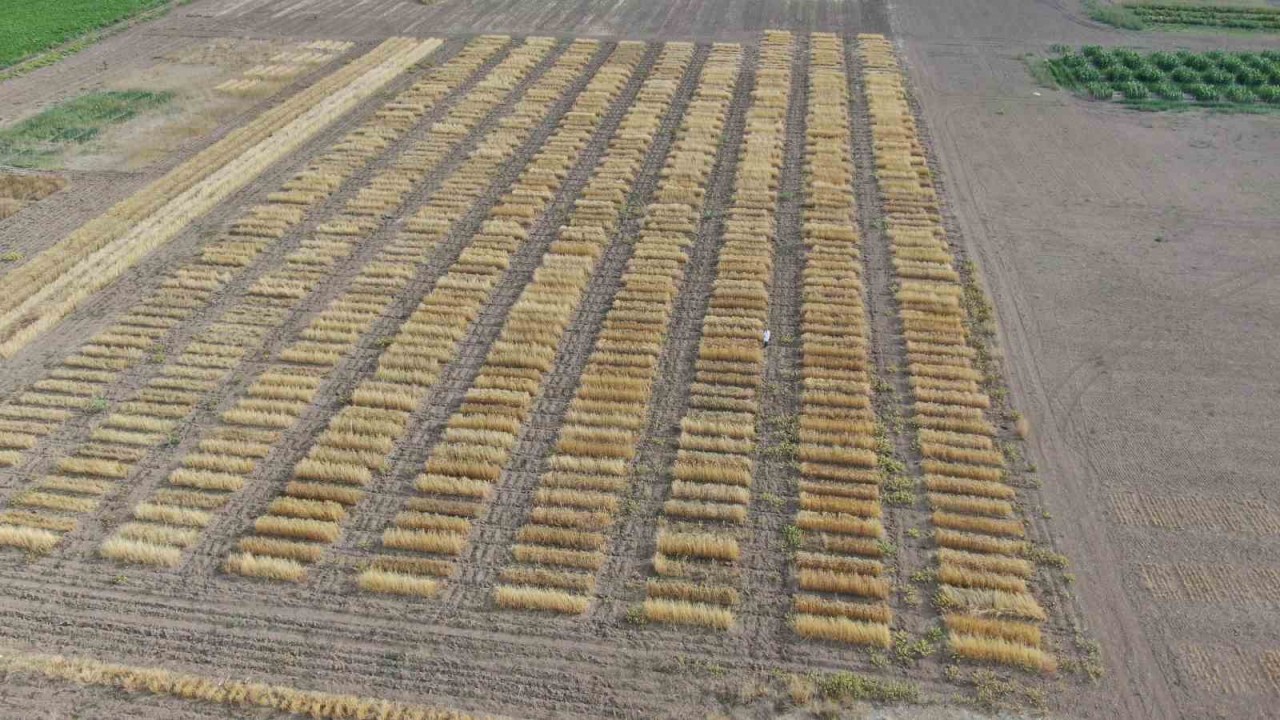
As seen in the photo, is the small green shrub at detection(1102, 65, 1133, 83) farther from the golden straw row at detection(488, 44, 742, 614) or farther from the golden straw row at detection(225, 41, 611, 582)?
the golden straw row at detection(225, 41, 611, 582)

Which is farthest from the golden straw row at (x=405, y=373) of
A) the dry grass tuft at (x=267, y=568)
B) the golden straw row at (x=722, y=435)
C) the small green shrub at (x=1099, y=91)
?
the small green shrub at (x=1099, y=91)

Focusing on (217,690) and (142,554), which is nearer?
(217,690)

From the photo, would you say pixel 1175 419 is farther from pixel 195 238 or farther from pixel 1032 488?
pixel 195 238

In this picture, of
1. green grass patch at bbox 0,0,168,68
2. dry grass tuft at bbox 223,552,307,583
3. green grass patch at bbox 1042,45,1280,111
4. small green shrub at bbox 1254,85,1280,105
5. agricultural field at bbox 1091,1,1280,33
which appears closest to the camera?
dry grass tuft at bbox 223,552,307,583

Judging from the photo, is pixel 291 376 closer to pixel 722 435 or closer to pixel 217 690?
pixel 217 690

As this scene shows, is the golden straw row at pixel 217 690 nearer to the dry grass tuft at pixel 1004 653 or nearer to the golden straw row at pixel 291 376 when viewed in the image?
the golden straw row at pixel 291 376

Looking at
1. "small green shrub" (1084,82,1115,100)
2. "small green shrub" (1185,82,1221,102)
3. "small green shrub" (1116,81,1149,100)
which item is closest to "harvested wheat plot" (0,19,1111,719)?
"small green shrub" (1084,82,1115,100)

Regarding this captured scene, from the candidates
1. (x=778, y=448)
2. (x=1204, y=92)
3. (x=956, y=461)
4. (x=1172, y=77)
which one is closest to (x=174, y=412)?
(x=778, y=448)
